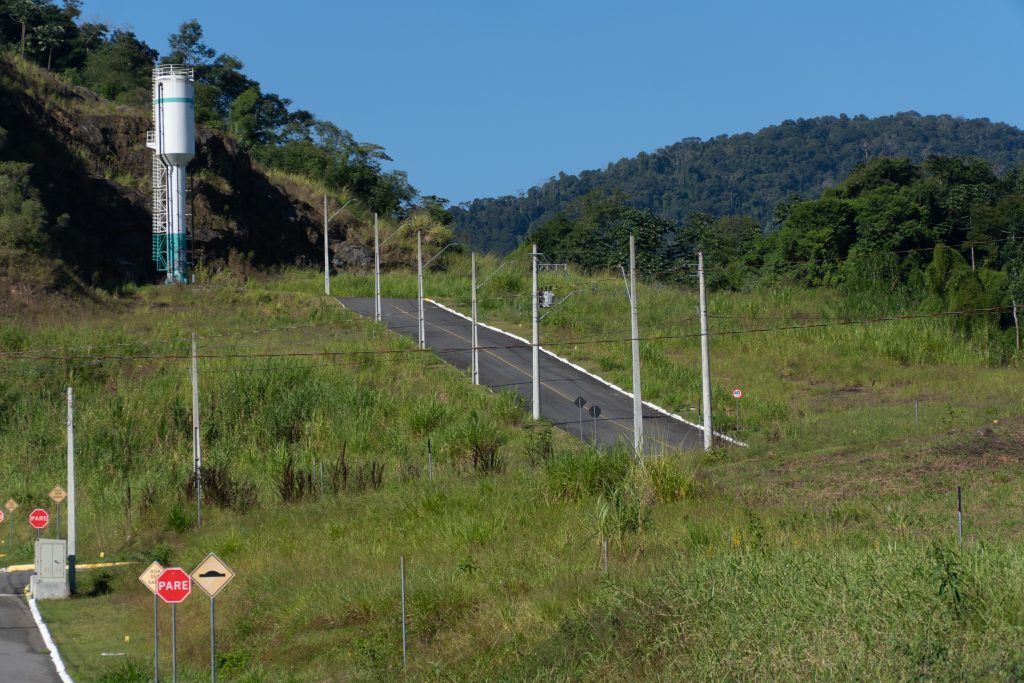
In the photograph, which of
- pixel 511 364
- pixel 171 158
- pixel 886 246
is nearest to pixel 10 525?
pixel 511 364

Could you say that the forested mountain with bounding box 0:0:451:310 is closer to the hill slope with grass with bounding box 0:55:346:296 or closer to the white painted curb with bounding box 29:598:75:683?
the hill slope with grass with bounding box 0:55:346:296

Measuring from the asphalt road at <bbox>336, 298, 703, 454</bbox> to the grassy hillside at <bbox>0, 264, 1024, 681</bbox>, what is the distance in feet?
6.15

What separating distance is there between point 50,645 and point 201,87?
3745 inches

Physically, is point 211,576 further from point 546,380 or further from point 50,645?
point 546,380

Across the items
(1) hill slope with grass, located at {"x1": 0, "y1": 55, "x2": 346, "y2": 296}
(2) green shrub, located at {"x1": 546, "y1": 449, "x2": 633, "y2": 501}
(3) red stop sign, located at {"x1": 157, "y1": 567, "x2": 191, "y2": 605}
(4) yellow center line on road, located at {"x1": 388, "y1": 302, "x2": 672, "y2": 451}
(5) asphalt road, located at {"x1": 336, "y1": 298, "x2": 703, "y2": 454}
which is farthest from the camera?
(1) hill slope with grass, located at {"x1": 0, "y1": 55, "x2": 346, "y2": 296}

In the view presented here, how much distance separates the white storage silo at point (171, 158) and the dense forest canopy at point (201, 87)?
19098 millimetres

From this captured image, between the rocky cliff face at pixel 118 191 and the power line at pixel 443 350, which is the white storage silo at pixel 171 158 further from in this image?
the power line at pixel 443 350

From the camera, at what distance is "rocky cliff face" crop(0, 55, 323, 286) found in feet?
257

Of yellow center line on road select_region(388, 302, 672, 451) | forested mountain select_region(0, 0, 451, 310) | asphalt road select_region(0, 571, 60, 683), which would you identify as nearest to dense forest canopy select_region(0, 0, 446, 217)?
forested mountain select_region(0, 0, 451, 310)

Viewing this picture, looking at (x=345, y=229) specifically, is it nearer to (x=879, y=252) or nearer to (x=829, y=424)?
(x=879, y=252)

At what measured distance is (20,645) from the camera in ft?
80.7

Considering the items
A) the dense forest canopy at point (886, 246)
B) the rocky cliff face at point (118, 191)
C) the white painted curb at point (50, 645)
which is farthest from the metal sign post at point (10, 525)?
the dense forest canopy at point (886, 246)

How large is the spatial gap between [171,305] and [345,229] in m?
25.2

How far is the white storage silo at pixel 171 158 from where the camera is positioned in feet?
243
